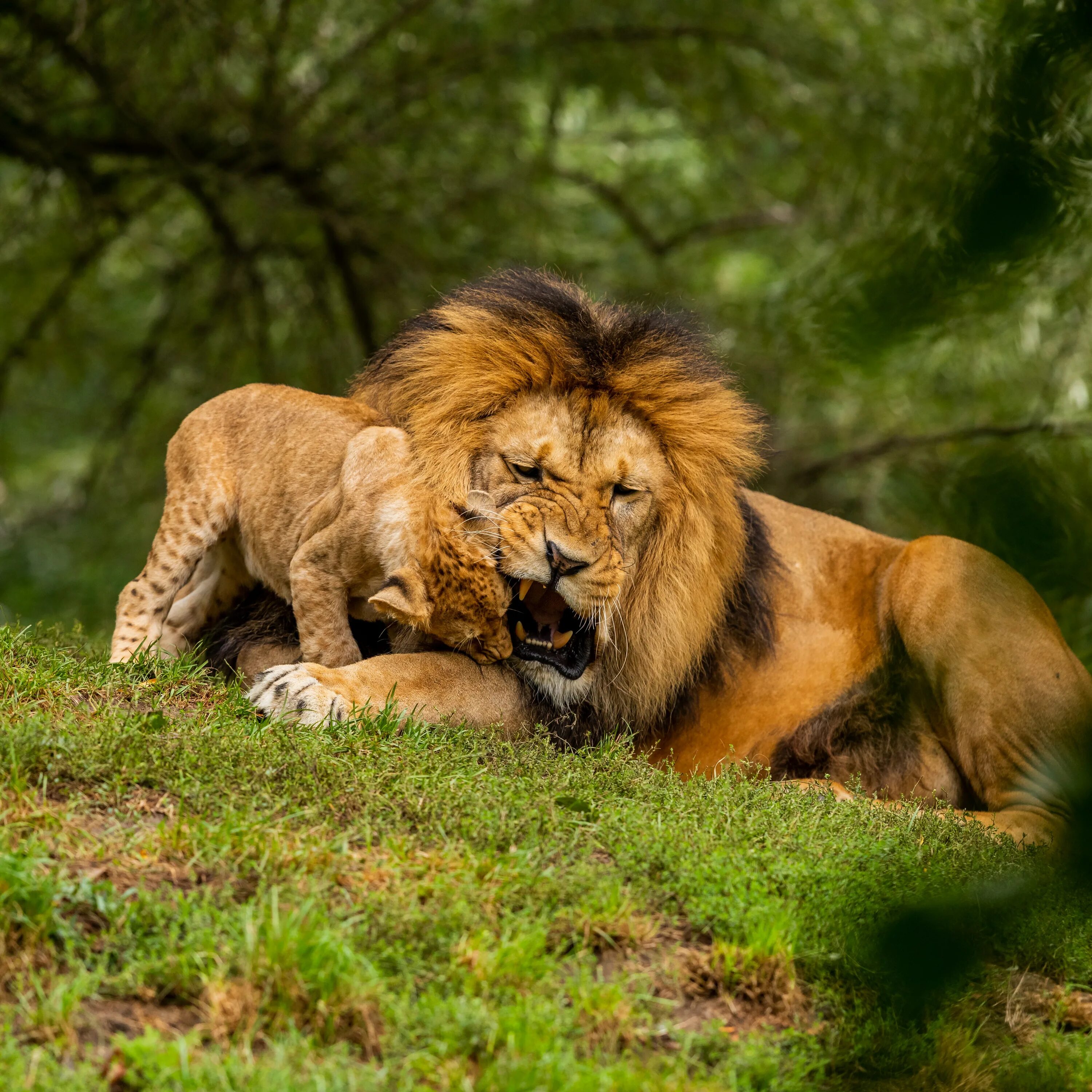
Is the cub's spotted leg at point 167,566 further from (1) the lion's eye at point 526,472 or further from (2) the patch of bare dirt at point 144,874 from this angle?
(2) the patch of bare dirt at point 144,874

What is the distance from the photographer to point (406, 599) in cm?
390

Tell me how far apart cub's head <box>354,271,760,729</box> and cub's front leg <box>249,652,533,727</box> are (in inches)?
4.9

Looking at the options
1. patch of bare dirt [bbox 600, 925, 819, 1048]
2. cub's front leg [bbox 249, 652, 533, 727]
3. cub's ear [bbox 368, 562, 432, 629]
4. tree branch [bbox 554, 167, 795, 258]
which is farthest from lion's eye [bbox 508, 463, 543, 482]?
tree branch [bbox 554, 167, 795, 258]

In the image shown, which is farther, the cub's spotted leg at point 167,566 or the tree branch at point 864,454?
the tree branch at point 864,454

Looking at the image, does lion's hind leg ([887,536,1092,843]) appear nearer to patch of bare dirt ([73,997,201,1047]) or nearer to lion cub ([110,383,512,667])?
lion cub ([110,383,512,667])

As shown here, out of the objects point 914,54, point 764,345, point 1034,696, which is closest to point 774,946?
point 1034,696

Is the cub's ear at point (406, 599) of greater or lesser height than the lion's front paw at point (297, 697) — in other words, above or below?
above

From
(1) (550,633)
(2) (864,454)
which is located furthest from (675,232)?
(1) (550,633)

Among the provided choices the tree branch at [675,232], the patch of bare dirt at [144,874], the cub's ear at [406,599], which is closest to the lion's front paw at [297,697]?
the cub's ear at [406,599]

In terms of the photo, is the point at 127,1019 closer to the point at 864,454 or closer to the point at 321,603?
the point at 321,603

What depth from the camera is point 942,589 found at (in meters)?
4.31

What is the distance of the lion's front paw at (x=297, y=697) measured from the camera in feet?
12.3

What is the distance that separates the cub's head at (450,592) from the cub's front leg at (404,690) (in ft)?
0.44

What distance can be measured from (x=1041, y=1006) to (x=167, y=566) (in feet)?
10.1
